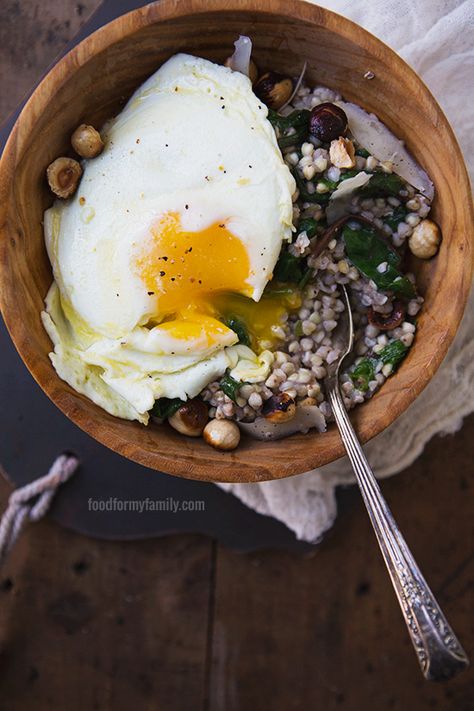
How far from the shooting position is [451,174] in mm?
1994

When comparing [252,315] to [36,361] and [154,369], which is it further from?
[36,361]

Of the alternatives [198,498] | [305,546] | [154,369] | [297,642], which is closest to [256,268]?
[154,369]

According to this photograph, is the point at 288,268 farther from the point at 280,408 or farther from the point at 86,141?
the point at 86,141

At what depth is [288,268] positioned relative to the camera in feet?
6.79

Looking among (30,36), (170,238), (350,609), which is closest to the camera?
(170,238)

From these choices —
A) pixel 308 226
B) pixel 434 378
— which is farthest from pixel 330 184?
pixel 434 378

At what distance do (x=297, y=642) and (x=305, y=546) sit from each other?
0.37 m

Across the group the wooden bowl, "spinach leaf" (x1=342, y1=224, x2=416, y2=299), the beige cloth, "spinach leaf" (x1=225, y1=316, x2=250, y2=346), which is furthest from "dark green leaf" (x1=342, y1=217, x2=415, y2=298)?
the beige cloth

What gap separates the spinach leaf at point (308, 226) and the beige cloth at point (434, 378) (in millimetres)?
652

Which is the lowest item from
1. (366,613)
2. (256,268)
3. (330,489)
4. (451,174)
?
(366,613)

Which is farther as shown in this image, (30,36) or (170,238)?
(30,36)

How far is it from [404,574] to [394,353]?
0.62 metres

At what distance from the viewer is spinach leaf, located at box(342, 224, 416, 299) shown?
6.82 feet

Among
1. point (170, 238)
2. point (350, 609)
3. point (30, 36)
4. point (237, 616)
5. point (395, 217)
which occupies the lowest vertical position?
point (237, 616)
